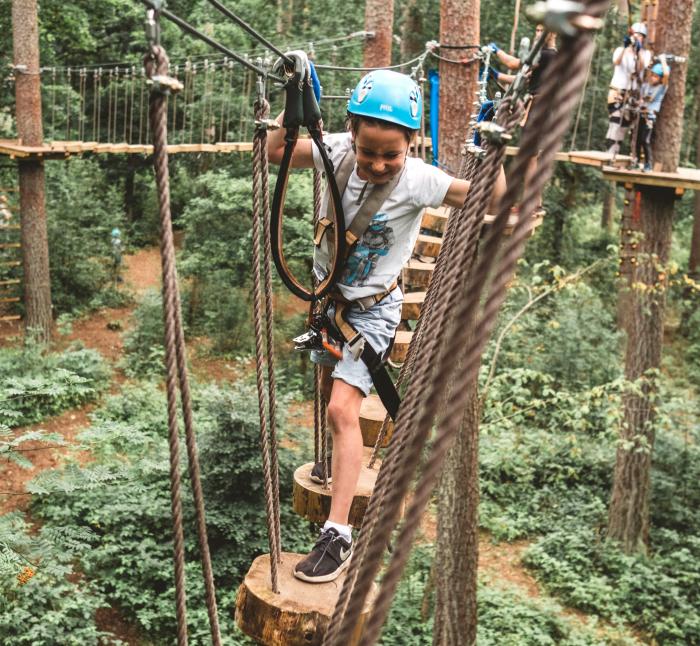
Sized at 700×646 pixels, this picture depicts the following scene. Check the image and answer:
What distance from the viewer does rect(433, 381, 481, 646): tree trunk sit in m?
5.26

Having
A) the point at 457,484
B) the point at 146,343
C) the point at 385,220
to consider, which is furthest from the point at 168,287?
the point at 146,343

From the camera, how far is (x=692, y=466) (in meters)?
7.60

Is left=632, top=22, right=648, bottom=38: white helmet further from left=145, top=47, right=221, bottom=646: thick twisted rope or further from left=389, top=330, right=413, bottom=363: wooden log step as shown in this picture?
left=145, top=47, right=221, bottom=646: thick twisted rope

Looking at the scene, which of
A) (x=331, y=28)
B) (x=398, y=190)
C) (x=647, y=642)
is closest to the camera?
(x=398, y=190)

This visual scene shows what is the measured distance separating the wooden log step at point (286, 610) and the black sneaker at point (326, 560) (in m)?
0.02

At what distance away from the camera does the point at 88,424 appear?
26.7ft

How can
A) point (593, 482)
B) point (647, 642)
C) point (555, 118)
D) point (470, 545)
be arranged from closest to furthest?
point (555, 118) < point (470, 545) < point (647, 642) < point (593, 482)

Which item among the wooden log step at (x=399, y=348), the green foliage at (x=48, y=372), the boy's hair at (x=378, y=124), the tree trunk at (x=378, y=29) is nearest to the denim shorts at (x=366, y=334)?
the boy's hair at (x=378, y=124)

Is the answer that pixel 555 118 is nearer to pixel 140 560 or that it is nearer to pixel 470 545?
pixel 470 545

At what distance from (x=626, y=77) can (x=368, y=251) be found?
18.1 feet

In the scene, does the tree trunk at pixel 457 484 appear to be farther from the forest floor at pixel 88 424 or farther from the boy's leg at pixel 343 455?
the boy's leg at pixel 343 455

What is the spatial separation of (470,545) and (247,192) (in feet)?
18.5

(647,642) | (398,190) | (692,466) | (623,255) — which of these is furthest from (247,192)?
(398,190)

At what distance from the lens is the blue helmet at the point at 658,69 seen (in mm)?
6348
